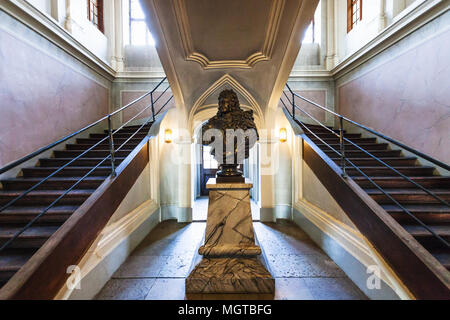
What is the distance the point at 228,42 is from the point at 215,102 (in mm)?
1625

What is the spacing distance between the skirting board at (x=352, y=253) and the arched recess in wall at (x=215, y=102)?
2212mm

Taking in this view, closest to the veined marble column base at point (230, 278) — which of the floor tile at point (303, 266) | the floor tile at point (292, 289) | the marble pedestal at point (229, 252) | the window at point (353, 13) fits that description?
the marble pedestal at point (229, 252)

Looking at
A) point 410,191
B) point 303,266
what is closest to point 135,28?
point 303,266

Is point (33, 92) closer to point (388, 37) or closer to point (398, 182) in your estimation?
point (398, 182)

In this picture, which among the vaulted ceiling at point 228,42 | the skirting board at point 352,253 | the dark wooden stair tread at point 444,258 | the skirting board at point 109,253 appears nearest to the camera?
the dark wooden stair tread at point 444,258

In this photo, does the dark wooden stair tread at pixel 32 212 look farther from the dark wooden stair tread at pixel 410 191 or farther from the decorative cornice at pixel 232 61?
the dark wooden stair tread at pixel 410 191

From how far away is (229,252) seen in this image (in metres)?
2.03

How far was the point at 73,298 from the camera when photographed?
1.74m

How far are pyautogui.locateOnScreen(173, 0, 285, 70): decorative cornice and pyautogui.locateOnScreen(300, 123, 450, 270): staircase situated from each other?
73.5 inches

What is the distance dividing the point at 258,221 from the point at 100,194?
9.93ft

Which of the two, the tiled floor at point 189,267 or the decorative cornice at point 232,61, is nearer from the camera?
the tiled floor at point 189,267

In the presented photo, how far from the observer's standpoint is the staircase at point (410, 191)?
5.95 ft

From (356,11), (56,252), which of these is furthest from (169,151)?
(356,11)

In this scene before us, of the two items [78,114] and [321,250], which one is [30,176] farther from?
[321,250]
